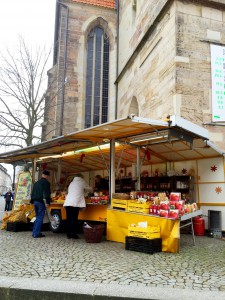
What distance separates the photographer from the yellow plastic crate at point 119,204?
24.1 ft

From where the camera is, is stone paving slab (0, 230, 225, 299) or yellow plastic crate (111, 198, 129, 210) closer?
stone paving slab (0, 230, 225, 299)

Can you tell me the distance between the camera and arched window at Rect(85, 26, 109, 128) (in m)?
21.4

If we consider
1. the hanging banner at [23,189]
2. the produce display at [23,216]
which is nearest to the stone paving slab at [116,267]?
the produce display at [23,216]

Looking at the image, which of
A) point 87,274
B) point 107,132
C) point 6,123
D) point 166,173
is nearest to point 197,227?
point 166,173

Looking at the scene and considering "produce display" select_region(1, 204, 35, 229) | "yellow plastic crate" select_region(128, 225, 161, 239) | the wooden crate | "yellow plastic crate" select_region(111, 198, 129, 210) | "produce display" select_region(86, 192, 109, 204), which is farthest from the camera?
"produce display" select_region(1, 204, 35, 229)

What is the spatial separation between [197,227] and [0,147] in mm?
13405

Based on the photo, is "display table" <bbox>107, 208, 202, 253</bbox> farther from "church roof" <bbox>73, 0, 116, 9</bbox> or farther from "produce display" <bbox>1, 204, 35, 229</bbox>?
"church roof" <bbox>73, 0, 116, 9</bbox>

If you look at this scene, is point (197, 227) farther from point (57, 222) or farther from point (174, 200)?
point (57, 222)

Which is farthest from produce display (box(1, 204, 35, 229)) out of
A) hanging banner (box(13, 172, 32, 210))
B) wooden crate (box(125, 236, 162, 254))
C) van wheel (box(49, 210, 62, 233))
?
wooden crate (box(125, 236, 162, 254))

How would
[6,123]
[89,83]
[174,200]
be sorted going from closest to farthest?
[174,200] < [6,123] < [89,83]

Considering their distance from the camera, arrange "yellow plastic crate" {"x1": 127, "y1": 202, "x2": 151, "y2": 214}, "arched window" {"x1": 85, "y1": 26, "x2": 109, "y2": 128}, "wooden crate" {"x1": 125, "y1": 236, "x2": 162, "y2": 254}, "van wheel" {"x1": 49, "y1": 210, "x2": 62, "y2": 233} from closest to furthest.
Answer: "wooden crate" {"x1": 125, "y1": 236, "x2": 162, "y2": 254} → "yellow plastic crate" {"x1": 127, "y1": 202, "x2": 151, "y2": 214} → "van wheel" {"x1": 49, "y1": 210, "x2": 62, "y2": 233} → "arched window" {"x1": 85, "y1": 26, "x2": 109, "y2": 128}

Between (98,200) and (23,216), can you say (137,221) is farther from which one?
(23,216)

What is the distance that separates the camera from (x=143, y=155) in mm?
10117

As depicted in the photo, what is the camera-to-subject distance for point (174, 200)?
22.8 ft
